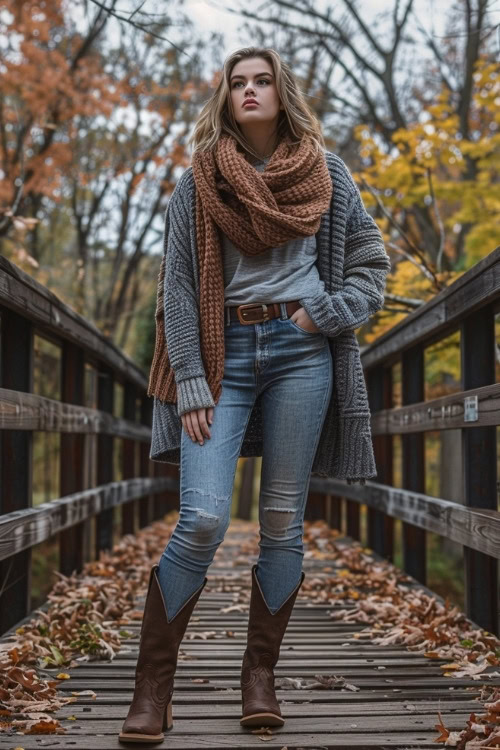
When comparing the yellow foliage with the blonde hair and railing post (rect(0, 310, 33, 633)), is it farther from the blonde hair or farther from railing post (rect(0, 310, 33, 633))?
the blonde hair

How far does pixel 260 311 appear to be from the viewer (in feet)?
8.10

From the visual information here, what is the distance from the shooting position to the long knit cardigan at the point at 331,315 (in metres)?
2.46

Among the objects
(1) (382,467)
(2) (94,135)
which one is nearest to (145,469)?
(1) (382,467)

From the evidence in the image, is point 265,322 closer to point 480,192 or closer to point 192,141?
point 192,141

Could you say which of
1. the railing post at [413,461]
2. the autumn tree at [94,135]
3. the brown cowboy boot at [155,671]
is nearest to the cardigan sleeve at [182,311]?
the brown cowboy boot at [155,671]

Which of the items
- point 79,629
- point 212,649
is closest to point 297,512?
point 212,649

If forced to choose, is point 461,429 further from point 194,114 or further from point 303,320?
point 194,114

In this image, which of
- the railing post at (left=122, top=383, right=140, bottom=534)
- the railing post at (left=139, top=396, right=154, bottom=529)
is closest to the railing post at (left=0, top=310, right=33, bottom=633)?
the railing post at (left=122, top=383, right=140, bottom=534)

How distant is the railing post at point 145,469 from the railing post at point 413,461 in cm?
370

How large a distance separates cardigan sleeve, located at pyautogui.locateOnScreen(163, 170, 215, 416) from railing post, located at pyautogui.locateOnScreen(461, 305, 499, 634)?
4.46 ft

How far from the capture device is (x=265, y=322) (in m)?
2.48

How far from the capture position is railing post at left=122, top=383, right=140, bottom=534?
679cm

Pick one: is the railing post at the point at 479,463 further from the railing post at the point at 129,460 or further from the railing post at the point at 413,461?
the railing post at the point at 129,460

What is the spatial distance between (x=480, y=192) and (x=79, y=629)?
6145 millimetres
